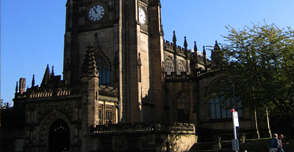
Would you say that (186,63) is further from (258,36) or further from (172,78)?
(258,36)

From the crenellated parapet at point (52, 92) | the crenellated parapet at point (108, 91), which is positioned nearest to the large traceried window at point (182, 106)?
the crenellated parapet at point (108, 91)

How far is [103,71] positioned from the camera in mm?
48156

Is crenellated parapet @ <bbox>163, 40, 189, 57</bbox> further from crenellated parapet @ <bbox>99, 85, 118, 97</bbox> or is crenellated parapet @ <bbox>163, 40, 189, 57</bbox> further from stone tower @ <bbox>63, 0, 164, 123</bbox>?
crenellated parapet @ <bbox>99, 85, 118, 97</bbox>

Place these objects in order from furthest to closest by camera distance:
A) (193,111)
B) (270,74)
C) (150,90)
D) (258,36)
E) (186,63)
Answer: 1. (186,63)
2. (150,90)
3. (193,111)
4. (258,36)
5. (270,74)

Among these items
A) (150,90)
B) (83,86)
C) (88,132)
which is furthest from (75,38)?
(88,132)

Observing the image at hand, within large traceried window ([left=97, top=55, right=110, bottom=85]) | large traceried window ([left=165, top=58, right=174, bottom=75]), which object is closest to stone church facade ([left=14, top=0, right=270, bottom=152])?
large traceried window ([left=97, top=55, right=110, bottom=85])

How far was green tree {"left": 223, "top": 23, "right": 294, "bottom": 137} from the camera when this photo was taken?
3189 centimetres

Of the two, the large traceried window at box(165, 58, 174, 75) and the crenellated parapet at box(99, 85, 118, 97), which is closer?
the crenellated parapet at box(99, 85, 118, 97)

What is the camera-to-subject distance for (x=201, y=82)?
4722 cm

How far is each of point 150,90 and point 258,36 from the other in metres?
18.6

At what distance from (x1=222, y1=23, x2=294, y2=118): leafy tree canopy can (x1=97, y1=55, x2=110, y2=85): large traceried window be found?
56.4 ft

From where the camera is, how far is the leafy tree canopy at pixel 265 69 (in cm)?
3188

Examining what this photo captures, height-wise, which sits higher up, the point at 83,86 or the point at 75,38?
the point at 75,38

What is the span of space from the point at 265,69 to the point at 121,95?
58.4 ft
